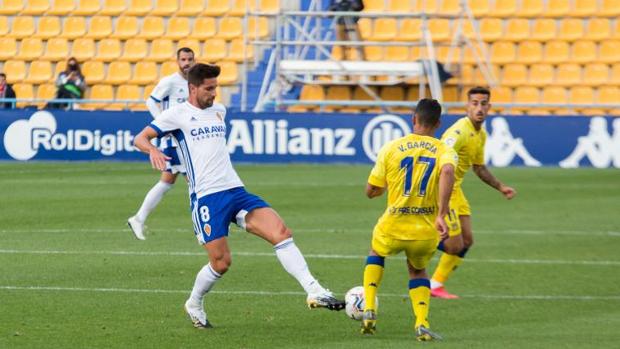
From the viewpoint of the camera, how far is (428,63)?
26828mm

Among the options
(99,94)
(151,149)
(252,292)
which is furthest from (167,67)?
(151,149)

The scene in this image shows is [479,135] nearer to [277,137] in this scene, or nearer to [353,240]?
[353,240]

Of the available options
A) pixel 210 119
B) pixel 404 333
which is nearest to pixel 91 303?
pixel 210 119

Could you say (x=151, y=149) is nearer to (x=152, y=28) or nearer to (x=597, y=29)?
(x=597, y=29)

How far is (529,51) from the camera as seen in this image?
2803 centimetres

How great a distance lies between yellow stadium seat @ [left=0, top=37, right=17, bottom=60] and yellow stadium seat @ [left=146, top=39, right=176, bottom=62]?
10.8ft

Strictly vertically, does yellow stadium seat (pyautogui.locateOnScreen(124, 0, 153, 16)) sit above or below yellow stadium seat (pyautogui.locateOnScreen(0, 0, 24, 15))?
above

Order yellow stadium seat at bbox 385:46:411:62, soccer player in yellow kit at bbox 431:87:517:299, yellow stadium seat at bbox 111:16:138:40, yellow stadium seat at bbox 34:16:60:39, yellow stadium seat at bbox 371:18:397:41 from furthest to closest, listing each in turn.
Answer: yellow stadium seat at bbox 34:16:60:39 → yellow stadium seat at bbox 111:16:138:40 → yellow stadium seat at bbox 371:18:397:41 → yellow stadium seat at bbox 385:46:411:62 → soccer player in yellow kit at bbox 431:87:517:299

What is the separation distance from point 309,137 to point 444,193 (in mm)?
16105

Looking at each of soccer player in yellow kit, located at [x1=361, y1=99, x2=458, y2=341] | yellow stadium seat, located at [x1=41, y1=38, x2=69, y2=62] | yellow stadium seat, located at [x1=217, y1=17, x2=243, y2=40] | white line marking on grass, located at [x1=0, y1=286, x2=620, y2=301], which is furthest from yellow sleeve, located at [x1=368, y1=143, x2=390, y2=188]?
yellow stadium seat, located at [x1=41, y1=38, x2=69, y2=62]

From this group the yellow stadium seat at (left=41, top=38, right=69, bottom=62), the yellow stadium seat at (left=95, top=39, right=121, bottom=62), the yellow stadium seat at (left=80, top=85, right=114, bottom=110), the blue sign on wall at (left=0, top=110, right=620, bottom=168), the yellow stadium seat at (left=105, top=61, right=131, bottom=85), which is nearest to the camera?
the blue sign on wall at (left=0, top=110, right=620, bottom=168)

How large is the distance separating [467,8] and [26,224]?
44.5ft

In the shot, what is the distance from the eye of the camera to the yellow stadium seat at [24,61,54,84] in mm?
29828

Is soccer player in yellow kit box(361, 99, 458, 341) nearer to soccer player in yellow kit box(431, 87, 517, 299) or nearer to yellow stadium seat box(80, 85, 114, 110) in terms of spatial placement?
soccer player in yellow kit box(431, 87, 517, 299)
